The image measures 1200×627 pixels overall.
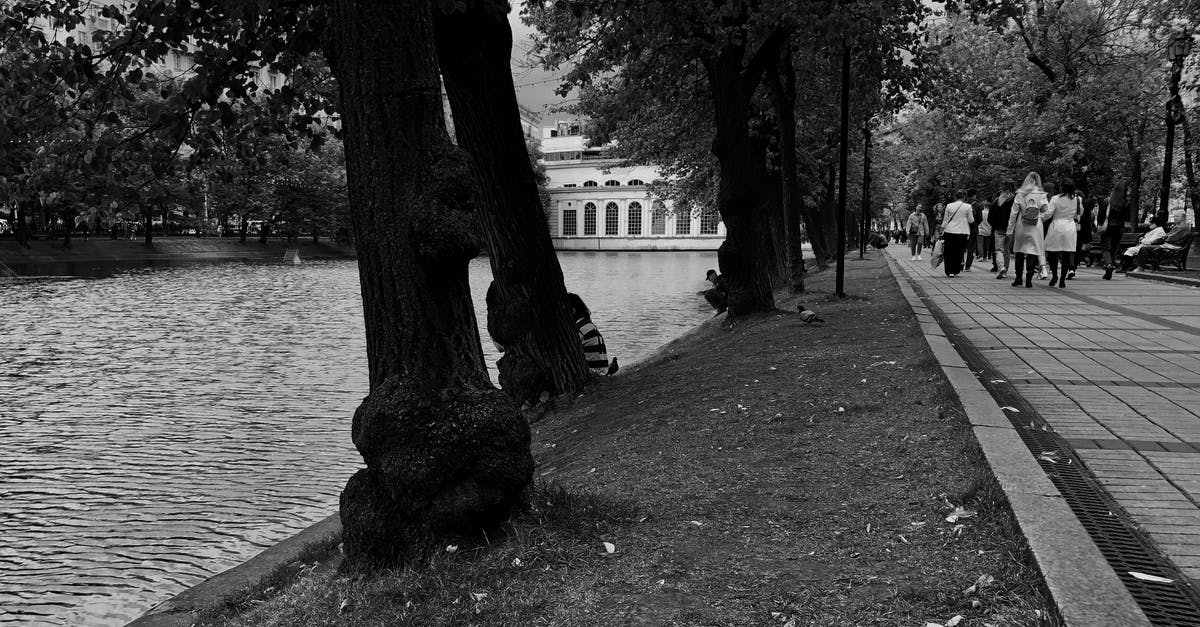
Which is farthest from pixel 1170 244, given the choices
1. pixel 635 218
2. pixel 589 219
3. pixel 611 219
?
pixel 589 219

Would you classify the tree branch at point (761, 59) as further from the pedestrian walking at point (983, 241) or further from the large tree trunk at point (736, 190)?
the pedestrian walking at point (983, 241)

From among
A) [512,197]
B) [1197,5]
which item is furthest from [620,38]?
[1197,5]

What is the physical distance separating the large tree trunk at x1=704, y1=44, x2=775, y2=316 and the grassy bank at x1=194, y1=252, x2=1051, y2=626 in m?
5.82

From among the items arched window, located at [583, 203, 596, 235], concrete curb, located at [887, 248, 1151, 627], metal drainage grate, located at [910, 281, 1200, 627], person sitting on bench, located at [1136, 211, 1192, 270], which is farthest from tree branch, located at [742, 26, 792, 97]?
arched window, located at [583, 203, 596, 235]

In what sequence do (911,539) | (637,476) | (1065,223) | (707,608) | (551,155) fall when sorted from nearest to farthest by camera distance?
(707,608) → (911,539) → (637,476) → (1065,223) → (551,155)

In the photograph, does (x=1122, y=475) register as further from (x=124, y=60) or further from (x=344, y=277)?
(x=344, y=277)

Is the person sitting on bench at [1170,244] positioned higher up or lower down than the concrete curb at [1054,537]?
higher up

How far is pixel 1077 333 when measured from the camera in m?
8.80

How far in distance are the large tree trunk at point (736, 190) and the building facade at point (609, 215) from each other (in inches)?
3545

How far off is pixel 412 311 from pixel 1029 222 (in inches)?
509

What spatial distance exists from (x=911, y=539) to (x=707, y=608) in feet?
3.16

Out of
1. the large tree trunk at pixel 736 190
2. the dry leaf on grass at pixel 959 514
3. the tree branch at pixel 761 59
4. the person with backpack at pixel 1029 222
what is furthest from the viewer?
the person with backpack at pixel 1029 222

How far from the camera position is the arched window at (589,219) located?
4530 inches

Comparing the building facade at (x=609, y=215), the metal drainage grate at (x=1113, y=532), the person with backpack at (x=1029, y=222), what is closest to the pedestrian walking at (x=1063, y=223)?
the person with backpack at (x=1029, y=222)
